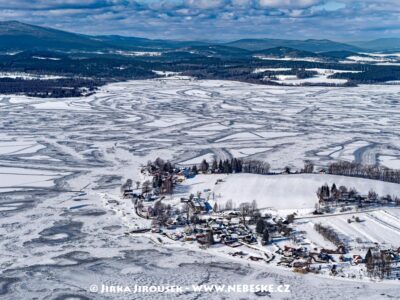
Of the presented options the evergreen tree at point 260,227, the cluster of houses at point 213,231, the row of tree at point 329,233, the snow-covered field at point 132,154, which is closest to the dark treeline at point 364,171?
the snow-covered field at point 132,154

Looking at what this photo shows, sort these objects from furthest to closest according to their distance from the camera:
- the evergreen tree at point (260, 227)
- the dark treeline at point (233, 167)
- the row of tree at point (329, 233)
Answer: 1. the dark treeline at point (233, 167)
2. the evergreen tree at point (260, 227)
3. the row of tree at point (329, 233)

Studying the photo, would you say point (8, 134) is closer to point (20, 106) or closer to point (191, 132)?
point (191, 132)

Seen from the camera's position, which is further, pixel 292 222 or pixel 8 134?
pixel 8 134

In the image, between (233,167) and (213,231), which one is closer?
(213,231)

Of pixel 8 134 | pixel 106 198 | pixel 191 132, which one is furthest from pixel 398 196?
pixel 8 134

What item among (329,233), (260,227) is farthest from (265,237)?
(329,233)

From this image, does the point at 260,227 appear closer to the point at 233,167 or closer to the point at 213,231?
the point at 213,231

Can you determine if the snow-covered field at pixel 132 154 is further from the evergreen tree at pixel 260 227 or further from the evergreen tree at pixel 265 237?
the evergreen tree at pixel 260 227
